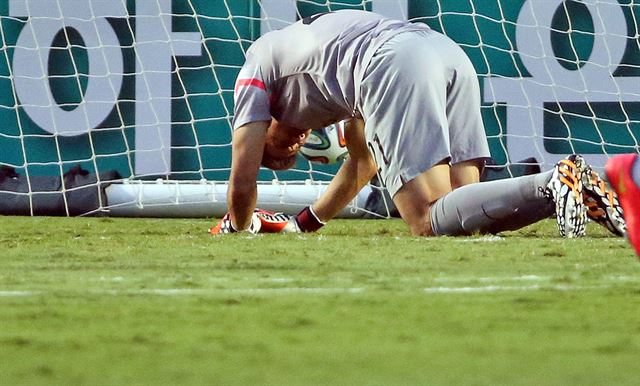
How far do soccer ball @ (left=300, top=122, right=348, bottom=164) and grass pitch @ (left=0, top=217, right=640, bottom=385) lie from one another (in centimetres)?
107

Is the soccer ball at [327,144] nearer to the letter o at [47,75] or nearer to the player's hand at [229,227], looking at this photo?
the player's hand at [229,227]

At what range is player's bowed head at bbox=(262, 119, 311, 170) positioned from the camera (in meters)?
3.88

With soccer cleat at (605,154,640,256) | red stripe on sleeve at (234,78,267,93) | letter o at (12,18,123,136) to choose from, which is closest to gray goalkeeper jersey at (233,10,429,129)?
red stripe on sleeve at (234,78,267,93)

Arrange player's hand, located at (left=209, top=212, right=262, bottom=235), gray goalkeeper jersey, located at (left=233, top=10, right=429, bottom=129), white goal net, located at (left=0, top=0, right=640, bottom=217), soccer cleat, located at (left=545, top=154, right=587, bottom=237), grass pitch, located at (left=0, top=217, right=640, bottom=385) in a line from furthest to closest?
white goal net, located at (left=0, top=0, right=640, bottom=217) < player's hand, located at (left=209, top=212, right=262, bottom=235) < gray goalkeeper jersey, located at (left=233, top=10, right=429, bottom=129) < soccer cleat, located at (left=545, top=154, right=587, bottom=237) < grass pitch, located at (left=0, top=217, right=640, bottom=385)

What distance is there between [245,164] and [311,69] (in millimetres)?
357

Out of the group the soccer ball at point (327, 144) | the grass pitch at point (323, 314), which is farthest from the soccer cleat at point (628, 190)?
the soccer ball at point (327, 144)

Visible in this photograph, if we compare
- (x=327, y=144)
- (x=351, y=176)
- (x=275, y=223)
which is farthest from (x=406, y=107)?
(x=327, y=144)

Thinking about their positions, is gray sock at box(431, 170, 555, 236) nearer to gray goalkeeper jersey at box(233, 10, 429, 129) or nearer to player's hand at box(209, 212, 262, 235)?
gray goalkeeper jersey at box(233, 10, 429, 129)

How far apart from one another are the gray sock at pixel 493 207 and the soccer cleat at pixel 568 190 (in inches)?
1.1

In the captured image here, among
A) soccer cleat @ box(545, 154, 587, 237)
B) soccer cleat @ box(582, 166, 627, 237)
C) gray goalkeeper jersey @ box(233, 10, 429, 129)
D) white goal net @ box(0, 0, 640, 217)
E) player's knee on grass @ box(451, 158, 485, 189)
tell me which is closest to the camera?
soccer cleat @ box(545, 154, 587, 237)

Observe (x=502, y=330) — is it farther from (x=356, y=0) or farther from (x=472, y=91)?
(x=356, y=0)

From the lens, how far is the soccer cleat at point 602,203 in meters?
3.40

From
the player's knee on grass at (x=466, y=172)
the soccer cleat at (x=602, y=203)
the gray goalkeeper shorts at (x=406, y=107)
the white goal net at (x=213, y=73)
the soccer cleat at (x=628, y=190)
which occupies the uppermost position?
the soccer cleat at (x=628, y=190)

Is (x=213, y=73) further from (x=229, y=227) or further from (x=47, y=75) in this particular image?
(x=229, y=227)
